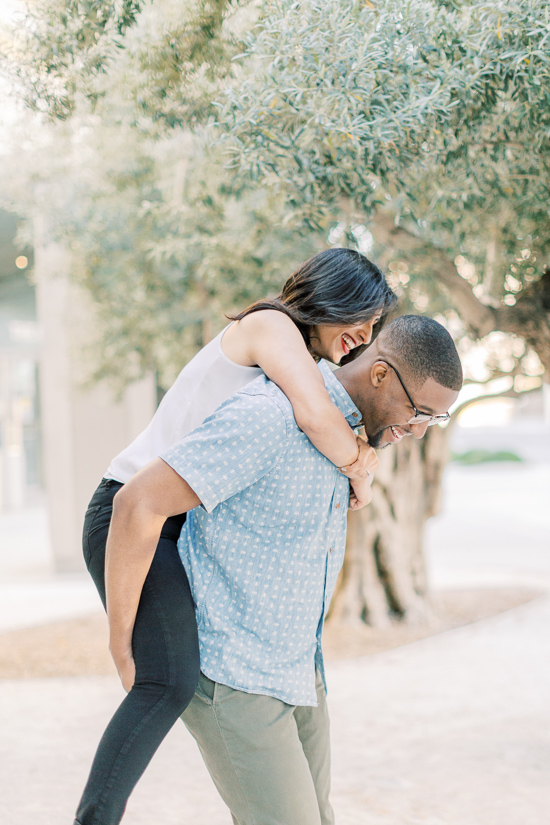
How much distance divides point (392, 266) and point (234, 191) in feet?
6.71

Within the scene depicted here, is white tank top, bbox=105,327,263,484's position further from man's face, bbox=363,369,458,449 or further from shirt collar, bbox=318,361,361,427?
man's face, bbox=363,369,458,449

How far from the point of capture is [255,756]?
1.49m

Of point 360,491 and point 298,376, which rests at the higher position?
point 298,376

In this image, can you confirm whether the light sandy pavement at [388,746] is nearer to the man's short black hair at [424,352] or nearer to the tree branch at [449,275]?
the tree branch at [449,275]

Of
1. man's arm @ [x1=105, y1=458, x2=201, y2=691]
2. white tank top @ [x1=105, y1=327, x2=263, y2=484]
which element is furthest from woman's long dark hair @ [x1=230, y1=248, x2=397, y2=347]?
man's arm @ [x1=105, y1=458, x2=201, y2=691]

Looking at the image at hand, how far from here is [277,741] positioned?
1500mm

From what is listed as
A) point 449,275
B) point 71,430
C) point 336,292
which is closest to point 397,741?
point 449,275

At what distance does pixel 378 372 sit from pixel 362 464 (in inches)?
7.7

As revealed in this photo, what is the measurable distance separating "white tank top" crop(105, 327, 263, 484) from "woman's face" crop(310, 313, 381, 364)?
0.68 ft

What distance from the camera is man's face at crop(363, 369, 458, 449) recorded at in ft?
5.26

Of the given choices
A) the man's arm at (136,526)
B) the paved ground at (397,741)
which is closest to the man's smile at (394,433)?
the man's arm at (136,526)

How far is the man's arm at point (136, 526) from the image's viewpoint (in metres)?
1.46

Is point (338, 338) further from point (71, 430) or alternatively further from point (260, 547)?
point (71, 430)

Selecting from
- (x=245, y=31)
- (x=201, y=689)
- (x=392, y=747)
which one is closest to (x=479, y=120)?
(x=245, y=31)
